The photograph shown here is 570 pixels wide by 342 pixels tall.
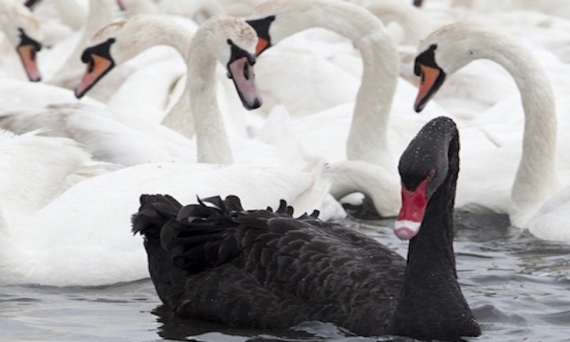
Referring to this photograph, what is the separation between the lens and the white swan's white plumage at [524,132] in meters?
8.91

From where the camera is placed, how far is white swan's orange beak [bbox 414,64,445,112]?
9.35 meters

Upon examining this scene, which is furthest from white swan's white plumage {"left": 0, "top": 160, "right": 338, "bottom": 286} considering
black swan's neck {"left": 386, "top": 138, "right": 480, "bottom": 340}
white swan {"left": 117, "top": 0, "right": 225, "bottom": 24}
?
white swan {"left": 117, "top": 0, "right": 225, "bottom": 24}

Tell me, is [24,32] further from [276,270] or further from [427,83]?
[276,270]

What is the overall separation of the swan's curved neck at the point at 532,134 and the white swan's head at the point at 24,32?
13.5 ft

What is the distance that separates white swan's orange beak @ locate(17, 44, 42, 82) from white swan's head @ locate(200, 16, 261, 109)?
3750mm

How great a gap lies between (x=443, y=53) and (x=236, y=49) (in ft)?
4.24

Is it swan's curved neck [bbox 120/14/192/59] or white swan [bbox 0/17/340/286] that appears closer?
white swan [bbox 0/17/340/286]

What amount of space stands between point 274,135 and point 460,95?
3331mm

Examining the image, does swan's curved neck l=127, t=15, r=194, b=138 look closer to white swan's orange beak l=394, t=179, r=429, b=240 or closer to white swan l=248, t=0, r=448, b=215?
white swan l=248, t=0, r=448, b=215

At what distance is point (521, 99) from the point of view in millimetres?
9188

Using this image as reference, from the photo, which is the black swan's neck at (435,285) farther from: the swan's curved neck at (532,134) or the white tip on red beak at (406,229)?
A: the swan's curved neck at (532,134)

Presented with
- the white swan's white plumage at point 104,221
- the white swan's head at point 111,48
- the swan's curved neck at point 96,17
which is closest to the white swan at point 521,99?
the white swan's white plumage at point 104,221

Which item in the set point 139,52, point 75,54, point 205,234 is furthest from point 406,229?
point 75,54

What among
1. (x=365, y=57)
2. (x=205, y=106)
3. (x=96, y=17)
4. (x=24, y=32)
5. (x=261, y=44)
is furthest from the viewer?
(x=96, y=17)
